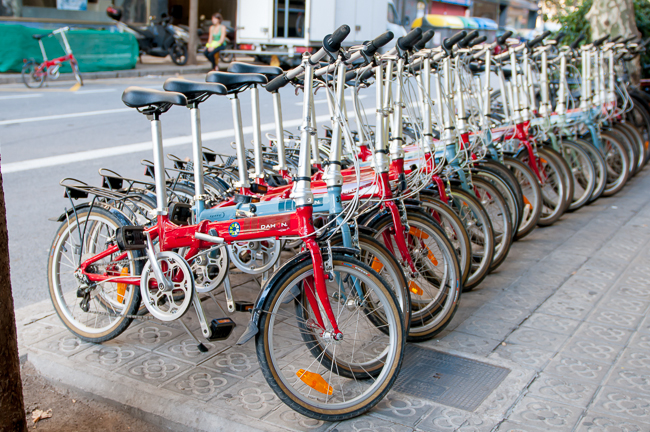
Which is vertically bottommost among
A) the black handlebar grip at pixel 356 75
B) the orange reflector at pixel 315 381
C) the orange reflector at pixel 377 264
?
the orange reflector at pixel 315 381

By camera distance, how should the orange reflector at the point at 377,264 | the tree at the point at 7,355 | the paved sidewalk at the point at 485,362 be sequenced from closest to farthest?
the tree at the point at 7,355, the paved sidewalk at the point at 485,362, the orange reflector at the point at 377,264

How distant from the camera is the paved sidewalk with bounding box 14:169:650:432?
10.3 feet

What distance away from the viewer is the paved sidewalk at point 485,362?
3.13 m

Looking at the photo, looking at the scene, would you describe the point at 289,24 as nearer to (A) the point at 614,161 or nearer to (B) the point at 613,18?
(B) the point at 613,18

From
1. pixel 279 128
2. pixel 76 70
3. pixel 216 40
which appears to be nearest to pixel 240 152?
pixel 279 128

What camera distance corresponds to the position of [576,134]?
7.34 m

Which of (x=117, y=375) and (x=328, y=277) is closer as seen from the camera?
(x=328, y=277)

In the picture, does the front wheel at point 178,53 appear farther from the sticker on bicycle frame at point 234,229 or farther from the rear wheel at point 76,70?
the sticker on bicycle frame at point 234,229

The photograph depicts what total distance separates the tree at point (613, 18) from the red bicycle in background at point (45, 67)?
38.5 feet

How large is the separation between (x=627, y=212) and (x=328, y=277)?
4979 millimetres

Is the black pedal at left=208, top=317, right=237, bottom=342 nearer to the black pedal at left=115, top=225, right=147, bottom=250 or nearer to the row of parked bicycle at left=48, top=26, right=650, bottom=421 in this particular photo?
the row of parked bicycle at left=48, top=26, right=650, bottom=421

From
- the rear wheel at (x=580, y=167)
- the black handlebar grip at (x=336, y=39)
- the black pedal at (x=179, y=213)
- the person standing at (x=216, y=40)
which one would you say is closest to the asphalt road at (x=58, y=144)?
the black pedal at (x=179, y=213)

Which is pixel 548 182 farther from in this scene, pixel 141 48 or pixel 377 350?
pixel 141 48

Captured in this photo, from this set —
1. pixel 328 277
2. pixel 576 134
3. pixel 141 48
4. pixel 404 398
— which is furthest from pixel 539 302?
pixel 141 48
